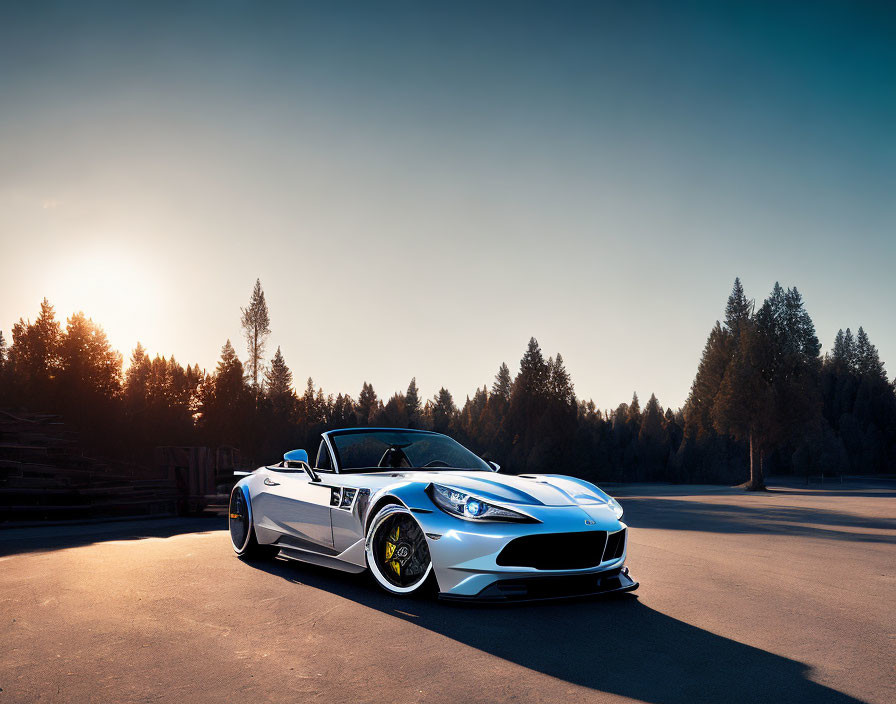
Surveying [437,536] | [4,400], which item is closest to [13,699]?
[437,536]

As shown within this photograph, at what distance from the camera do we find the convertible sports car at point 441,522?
501 centimetres

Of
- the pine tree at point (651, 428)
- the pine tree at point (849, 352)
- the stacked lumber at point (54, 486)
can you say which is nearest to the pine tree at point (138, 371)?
the stacked lumber at point (54, 486)

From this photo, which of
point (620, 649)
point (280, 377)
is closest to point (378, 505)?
point (620, 649)

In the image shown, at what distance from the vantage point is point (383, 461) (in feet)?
22.4

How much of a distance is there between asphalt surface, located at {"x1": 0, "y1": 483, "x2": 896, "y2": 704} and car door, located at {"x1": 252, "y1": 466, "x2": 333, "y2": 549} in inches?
15.9

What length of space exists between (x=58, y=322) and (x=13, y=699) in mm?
58702

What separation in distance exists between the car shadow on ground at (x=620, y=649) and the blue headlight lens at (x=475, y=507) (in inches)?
25.8

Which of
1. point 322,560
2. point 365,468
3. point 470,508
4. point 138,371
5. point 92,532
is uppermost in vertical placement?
point 138,371

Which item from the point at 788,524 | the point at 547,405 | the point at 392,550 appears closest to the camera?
the point at 392,550

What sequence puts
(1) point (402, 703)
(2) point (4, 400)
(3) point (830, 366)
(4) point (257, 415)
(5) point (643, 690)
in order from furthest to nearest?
(3) point (830, 366), (4) point (257, 415), (2) point (4, 400), (5) point (643, 690), (1) point (402, 703)

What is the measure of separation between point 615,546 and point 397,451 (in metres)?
2.37

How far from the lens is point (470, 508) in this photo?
5.20 meters

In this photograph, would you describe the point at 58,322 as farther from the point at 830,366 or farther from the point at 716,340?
the point at 830,366

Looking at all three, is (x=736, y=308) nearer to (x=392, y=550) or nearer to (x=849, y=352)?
(x=849, y=352)
